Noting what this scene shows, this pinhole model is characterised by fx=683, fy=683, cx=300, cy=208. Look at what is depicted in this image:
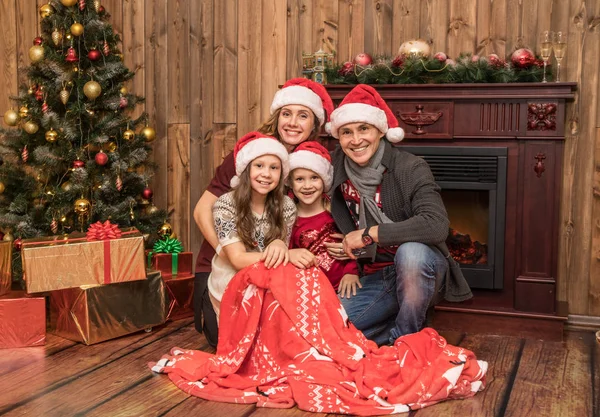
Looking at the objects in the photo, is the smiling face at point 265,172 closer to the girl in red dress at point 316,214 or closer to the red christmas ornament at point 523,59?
the girl in red dress at point 316,214

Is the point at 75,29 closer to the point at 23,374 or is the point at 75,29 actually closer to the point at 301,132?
the point at 301,132

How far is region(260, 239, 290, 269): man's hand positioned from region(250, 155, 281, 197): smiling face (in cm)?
25

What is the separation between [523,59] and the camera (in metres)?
3.07

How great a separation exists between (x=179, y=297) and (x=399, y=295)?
1.26m

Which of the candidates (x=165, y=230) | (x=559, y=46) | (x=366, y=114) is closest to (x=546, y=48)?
(x=559, y=46)

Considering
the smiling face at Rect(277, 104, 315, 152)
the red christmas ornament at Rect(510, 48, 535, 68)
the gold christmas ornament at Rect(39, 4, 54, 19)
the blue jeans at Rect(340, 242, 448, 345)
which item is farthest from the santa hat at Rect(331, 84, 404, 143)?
the gold christmas ornament at Rect(39, 4, 54, 19)

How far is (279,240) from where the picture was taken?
8.32 feet

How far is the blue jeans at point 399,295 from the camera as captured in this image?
8.39 feet

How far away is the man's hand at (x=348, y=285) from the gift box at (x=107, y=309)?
0.89m

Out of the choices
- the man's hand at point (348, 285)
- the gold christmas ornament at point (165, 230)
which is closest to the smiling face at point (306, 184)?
the man's hand at point (348, 285)

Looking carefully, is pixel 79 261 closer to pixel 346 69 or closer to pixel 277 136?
pixel 277 136

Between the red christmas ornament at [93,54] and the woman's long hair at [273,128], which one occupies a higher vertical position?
the red christmas ornament at [93,54]

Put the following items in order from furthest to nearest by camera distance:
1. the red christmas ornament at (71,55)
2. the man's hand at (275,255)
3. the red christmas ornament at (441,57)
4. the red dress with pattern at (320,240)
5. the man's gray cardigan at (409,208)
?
the red christmas ornament at (71,55) → the red christmas ornament at (441,57) → the red dress with pattern at (320,240) → the man's gray cardigan at (409,208) → the man's hand at (275,255)

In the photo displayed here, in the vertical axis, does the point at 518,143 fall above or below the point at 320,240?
above
